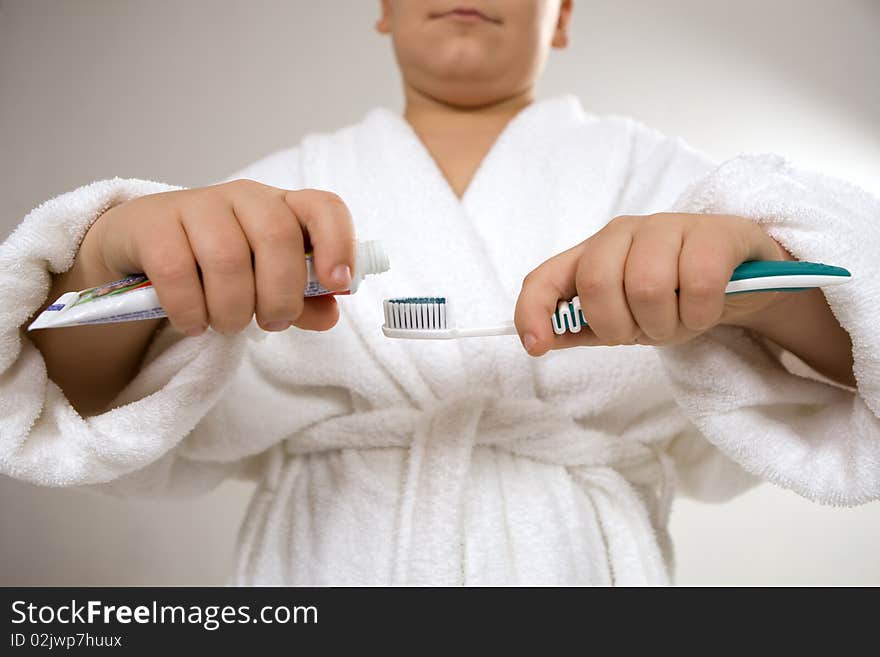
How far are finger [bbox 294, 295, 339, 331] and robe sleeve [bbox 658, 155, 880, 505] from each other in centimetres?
22

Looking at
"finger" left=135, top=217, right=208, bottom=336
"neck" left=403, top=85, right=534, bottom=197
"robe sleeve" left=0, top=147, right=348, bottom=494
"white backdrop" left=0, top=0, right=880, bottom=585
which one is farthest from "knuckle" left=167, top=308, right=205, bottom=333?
"white backdrop" left=0, top=0, right=880, bottom=585

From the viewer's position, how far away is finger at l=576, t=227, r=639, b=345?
1.22ft

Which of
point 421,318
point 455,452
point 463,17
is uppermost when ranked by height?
point 463,17

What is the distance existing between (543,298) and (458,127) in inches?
14.4

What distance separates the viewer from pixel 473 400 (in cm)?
55

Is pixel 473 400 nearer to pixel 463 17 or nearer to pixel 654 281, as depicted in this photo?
pixel 654 281

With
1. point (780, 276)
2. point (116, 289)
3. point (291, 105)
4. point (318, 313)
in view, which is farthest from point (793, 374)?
point (291, 105)

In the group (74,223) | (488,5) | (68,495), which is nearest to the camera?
(74,223)

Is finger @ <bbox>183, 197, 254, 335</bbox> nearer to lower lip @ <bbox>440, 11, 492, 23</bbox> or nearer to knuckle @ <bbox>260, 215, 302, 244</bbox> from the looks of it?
knuckle @ <bbox>260, 215, 302, 244</bbox>

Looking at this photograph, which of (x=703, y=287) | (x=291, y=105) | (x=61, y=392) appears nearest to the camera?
(x=703, y=287)

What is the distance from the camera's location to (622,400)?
574 millimetres
